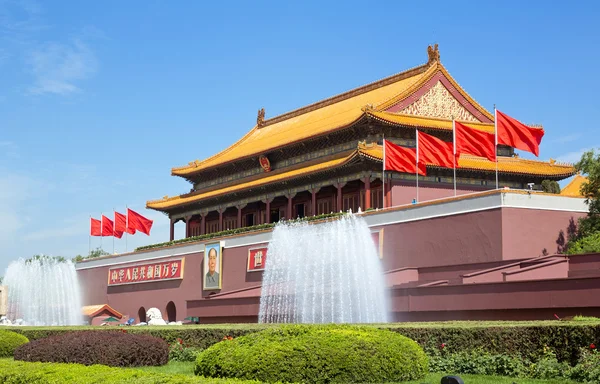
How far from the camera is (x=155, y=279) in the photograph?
3962 centimetres

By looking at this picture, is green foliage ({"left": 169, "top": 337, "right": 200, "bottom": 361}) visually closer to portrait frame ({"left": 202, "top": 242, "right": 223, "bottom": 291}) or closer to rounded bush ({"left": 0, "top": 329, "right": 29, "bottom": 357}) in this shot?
rounded bush ({"left": 0, "top": 329, "right": 29, "bottom": 357})

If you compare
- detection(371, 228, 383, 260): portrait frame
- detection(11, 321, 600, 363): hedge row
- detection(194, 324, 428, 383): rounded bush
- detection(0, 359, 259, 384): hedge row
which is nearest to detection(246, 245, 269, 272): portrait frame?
detection(371, 228, 383, 260): portrait frame

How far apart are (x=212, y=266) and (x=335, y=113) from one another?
9276 millimetres

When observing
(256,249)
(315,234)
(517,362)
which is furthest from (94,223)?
(517,362)

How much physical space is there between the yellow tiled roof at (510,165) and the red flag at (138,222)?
16660 mm

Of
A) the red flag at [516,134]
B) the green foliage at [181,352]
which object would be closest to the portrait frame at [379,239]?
the red flag at [516,134]

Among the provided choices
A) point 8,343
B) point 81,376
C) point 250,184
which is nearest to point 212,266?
point 250,184

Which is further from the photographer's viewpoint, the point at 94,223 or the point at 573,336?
the point at 94,223

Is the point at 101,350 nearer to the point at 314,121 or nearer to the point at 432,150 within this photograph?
the point at 432,150

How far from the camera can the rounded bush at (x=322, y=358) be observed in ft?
33.6

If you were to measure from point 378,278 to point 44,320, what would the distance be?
76.7 feet

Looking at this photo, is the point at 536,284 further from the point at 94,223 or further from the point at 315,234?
the point at 94,223

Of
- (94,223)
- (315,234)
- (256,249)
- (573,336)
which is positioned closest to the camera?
(573,336)

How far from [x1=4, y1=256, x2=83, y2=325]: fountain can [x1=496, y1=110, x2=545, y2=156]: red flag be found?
1019 inches
